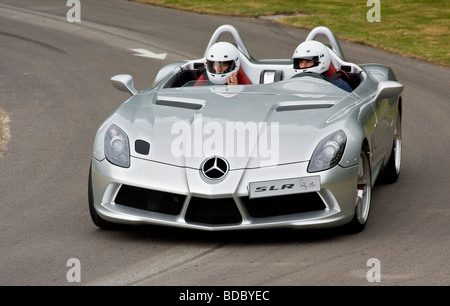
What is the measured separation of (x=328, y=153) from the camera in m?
7.60

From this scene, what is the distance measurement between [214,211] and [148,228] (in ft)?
2.87

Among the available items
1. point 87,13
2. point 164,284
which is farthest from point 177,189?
point 87,13

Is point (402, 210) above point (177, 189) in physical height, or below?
below

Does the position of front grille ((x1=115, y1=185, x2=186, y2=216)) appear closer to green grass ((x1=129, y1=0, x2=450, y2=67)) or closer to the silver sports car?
the silver sports car

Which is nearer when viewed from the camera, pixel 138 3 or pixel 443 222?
pixel 443 222

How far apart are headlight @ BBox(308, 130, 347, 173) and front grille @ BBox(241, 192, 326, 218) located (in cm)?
21

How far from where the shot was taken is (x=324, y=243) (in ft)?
24.9

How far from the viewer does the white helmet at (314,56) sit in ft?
32.2

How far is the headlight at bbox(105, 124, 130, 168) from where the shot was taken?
7754mm

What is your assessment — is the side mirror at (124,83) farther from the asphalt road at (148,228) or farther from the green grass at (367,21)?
the green grass at (367,21)

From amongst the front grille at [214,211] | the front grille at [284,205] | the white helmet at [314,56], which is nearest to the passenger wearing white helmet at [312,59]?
the white helmet at [314,56]

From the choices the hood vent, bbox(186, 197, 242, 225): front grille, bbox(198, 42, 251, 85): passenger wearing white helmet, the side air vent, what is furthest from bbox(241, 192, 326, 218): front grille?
bbox(198, 42, 251, 85): passenger wearing white helmet

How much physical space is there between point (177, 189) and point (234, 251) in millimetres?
612
